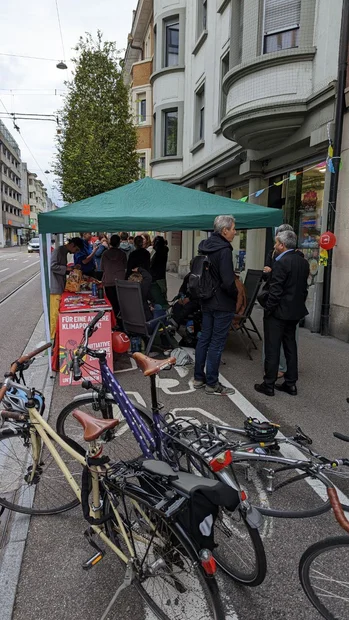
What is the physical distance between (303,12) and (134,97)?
16.0 m

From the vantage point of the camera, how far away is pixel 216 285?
4.45m

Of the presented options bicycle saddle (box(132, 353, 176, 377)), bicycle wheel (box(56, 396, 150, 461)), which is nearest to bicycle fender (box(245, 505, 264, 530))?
bicycle saddle (box(132, 353, 176, 377))

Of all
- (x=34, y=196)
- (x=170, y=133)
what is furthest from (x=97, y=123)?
(x=34, y=196)

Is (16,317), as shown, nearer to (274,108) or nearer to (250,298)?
(250,298)

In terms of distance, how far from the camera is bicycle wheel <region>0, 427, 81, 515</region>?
2666 millimetres

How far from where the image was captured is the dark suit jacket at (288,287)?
4.47 m

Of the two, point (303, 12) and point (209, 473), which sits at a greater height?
point (303, 12)

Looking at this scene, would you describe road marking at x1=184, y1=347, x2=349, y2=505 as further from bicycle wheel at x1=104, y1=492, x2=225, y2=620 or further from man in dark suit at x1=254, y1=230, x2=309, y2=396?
bicycle wheel at x1=104, y1=492, x2=225, y2=620

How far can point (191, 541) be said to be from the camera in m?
1.65

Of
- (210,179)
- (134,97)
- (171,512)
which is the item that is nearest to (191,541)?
(171,512)

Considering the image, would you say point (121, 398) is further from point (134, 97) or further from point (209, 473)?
point (134, 97)

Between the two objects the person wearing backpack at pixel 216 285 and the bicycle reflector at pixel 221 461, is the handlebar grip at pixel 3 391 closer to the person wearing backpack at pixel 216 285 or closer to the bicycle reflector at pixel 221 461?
the bicycle reflector at pixel 221 461

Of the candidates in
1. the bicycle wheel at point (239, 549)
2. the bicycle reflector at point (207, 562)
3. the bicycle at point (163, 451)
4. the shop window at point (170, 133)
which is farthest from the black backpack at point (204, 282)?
the shop window at point (170, 133)

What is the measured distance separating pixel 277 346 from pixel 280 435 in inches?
47.9
